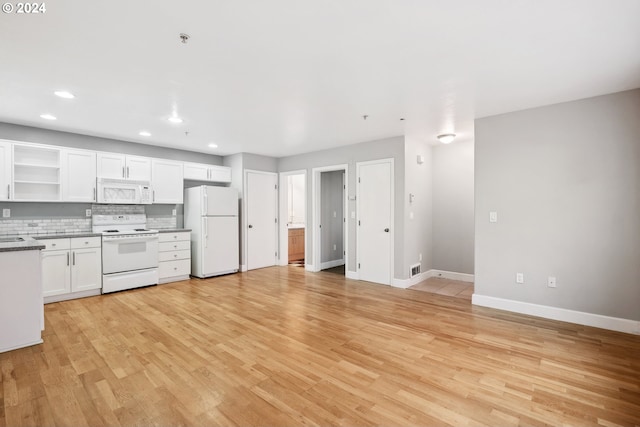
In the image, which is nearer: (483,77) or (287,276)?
(483,77)

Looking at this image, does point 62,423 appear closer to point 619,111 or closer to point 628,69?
point 628,69

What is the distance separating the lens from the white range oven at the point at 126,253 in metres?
4.62

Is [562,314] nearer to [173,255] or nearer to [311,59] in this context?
[311,59]

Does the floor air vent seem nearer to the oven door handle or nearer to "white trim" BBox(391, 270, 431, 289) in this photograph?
"white trim" BBox(391, 270, 431, 289)

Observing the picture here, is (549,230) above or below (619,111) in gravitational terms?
below

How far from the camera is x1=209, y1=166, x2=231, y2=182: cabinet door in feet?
20.6

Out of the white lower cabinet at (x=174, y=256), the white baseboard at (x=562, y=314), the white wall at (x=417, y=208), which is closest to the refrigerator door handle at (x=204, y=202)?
the white lower cabinet at (x=174, y=256)

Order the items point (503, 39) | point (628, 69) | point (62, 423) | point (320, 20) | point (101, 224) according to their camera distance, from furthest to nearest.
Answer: point (101, 224) < point (628, 69) < point (503, 39) < point (320, 20) < point (62, 423)

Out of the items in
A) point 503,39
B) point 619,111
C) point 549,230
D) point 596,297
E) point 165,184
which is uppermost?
point 503,39

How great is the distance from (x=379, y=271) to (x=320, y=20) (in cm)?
413

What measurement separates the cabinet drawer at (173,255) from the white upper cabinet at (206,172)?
151 centimetres

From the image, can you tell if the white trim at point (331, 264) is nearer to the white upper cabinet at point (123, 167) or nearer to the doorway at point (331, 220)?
the doorway at point (331, 220)

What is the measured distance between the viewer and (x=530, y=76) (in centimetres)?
281

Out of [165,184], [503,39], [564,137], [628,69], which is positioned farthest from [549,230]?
[165,184]
